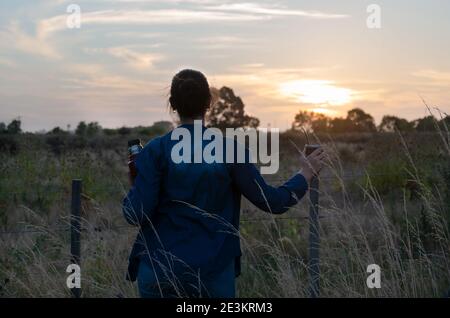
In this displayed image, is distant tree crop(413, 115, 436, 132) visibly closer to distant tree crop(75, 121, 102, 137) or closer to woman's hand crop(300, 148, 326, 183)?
woman's hand crop(300, 148, 326, 183)

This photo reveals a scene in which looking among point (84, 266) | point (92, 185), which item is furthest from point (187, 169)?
point (92, 185)

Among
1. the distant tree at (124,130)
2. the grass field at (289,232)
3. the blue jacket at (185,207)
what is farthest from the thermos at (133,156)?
the distant tree at (124,130)

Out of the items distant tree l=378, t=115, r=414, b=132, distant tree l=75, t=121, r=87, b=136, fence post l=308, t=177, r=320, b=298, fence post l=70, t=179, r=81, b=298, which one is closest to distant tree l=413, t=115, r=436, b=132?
fence post l=308, t=177, r=320, b=298

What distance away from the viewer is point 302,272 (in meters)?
7.36

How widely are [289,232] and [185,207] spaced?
196 inches

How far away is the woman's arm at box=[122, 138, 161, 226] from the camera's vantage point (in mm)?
3834

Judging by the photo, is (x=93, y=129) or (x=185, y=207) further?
(x=93, y=129)

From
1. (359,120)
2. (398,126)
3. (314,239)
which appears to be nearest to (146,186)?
(314,239)

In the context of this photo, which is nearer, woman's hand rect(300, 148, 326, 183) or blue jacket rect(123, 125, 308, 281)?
blue jacket rect(123, 125, 308, 281)

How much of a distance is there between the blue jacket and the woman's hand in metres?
0.46

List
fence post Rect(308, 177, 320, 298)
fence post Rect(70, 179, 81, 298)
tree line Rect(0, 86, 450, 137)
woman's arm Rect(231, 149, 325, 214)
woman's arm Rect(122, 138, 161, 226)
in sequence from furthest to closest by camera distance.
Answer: tree line Rect(0, 86, 450, 137)
fence post Rect(70, 179, 81, 298)
fence post Rect(308, 177, 320, 298)
woman's arm Rect(231, 149, 325, 214)
woman's arm Rect(122, 138, 161, 226)

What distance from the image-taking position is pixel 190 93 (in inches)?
153

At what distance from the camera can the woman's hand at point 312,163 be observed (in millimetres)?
4395

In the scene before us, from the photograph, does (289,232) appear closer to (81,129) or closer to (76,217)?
(76,217)
